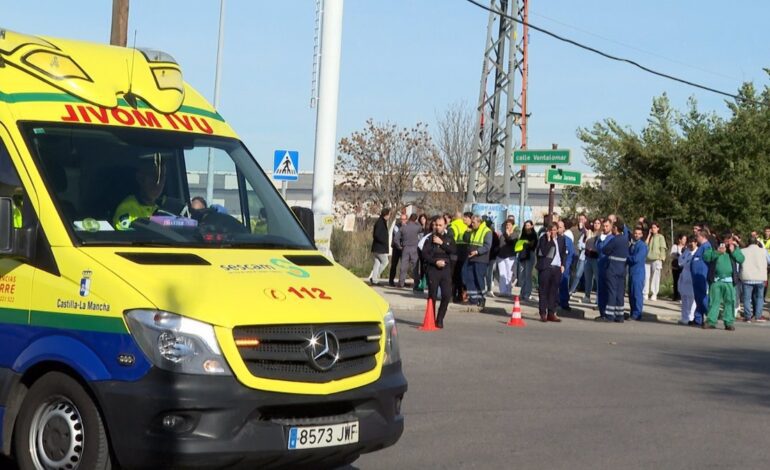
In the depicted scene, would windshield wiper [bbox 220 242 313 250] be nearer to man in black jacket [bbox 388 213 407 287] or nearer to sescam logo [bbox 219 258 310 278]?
sescam logo [bbox 219 258 310 278]

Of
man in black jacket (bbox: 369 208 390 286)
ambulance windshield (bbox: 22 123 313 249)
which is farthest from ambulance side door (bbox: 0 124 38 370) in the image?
man in black jacket (bbox: 369 208 390 286)

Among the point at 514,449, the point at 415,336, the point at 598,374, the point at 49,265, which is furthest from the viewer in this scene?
the point at 415,336

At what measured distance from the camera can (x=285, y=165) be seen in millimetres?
26500

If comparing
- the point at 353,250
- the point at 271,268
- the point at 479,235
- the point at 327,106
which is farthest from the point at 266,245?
the point at 353,250

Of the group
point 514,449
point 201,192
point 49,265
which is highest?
point 201,192

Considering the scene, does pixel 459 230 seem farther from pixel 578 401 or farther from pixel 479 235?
pixel 578 401

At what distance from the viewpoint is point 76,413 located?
6777mm

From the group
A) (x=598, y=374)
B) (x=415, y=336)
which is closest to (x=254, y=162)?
(x=598, y=374)

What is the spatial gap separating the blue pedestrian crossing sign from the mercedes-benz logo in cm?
1957

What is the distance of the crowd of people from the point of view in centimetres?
2116

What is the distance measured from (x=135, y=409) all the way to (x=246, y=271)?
111 centimetres

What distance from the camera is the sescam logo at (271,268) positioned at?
281 inches

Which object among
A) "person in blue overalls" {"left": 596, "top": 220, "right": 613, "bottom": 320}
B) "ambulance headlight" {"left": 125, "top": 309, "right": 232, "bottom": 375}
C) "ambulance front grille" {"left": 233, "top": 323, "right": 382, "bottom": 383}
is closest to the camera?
"ambulance headlight" {"left": 125, "top": 309, "right": 232, "bottom": 375}

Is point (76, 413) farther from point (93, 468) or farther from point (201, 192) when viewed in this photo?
point (201, 192)
